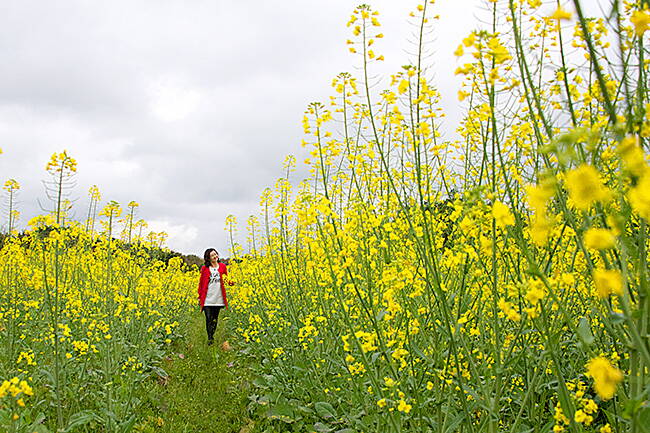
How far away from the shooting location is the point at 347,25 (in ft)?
9.36

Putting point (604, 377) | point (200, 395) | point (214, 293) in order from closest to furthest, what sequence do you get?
point (604, 377) → point (200, 395) → point (214, 293)

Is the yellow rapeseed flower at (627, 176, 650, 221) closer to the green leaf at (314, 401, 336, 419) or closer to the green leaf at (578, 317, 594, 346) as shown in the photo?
the green leaf at (578, 317, 594, 346)

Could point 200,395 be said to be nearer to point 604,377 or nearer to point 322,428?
point 322,428

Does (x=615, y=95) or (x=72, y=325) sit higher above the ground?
(x=615, y=95)

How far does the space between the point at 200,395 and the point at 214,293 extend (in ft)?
12.5

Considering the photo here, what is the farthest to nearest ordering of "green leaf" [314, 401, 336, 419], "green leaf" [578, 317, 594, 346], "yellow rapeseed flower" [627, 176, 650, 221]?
"green leaf" [314, 401, 336, 419] < "green leaf" [578, 317, 594, 346] < "yellow rapeseed flower" [627, 176, 650, 221]

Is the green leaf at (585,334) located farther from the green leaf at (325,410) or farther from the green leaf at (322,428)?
the green leaf at (322,428)

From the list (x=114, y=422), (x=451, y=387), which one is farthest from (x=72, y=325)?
(x=451, y=387)

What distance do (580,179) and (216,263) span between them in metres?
10.1

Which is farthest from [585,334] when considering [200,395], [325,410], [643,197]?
[200,395]

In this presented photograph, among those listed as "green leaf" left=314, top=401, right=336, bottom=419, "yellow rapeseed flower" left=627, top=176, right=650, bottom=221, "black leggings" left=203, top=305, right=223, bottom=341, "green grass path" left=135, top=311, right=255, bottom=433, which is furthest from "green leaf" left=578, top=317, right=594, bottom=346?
"black leggings" left=203, top=305, right=223, bottom=341

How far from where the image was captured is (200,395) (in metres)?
6.41

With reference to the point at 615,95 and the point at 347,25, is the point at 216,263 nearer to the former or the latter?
the point at 347,25

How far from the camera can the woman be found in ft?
32.9
